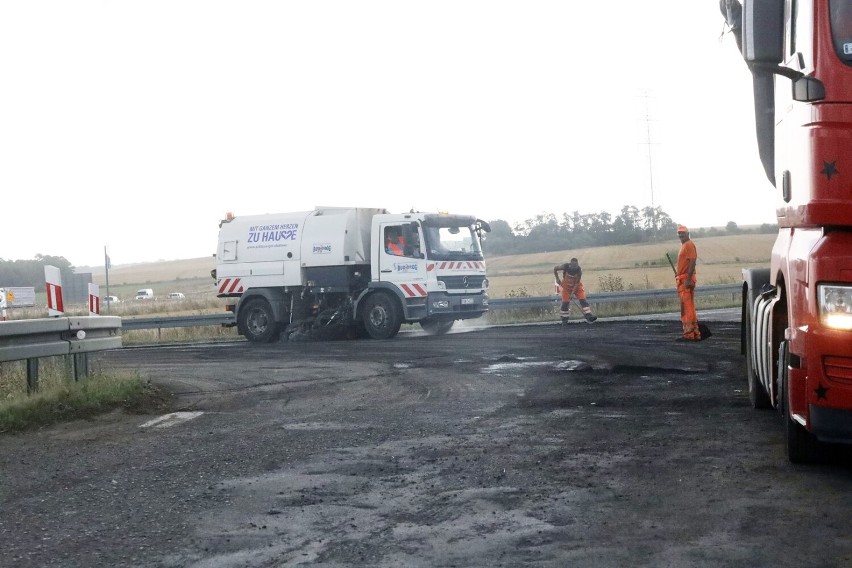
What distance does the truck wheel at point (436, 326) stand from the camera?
23.6m

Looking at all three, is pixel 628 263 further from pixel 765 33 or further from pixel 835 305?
pixel 835 305

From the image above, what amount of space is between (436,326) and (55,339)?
13.8 meters

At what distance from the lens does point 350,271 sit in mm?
22906

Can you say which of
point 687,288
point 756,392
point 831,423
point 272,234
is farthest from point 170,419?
point 272,234

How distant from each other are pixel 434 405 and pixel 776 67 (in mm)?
4976

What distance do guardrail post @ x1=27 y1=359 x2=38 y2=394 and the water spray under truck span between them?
11.9 meters

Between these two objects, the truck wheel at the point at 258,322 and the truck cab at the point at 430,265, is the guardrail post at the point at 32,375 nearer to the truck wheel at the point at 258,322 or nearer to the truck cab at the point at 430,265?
the truck cab at the point at 430,265

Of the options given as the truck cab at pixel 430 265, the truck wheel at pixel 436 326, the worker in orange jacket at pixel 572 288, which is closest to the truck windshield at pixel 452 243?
the truck cab at pixel 430 265

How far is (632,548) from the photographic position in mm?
4465

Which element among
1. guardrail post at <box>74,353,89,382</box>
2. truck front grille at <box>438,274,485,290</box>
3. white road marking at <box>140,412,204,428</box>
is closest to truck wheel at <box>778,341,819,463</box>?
white road marking at <box>140,412,204,428</box>

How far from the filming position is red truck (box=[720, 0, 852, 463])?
538cm

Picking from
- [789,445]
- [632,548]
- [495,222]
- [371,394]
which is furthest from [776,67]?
[495,222]

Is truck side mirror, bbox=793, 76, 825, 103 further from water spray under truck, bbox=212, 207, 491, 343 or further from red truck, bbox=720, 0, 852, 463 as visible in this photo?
water spray under truck, bbox=212, 207, 491, 343

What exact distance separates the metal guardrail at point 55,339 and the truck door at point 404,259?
33.3 feet
